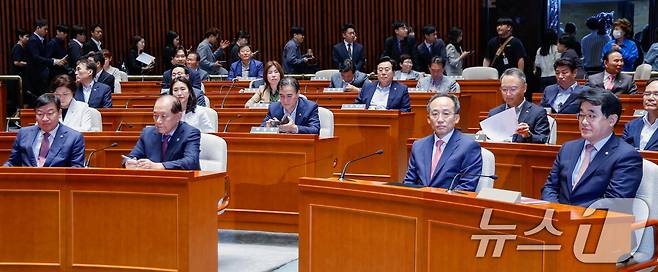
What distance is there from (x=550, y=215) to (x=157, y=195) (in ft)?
7.32

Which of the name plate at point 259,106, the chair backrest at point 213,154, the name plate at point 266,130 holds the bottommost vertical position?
the chair backrest at point 213,154

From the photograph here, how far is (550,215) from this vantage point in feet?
10.4

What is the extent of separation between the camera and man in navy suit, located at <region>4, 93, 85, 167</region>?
18.0 feet

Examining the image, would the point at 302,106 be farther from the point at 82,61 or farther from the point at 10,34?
the point at 10,34

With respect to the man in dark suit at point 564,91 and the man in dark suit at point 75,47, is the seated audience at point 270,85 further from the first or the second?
the man in dark suit at point 75,47

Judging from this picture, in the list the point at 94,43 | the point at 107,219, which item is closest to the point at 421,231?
the point at 107,219

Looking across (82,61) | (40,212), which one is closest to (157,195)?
(40,212)

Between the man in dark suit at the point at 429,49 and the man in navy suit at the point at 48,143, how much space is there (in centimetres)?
717

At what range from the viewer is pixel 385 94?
8.31 meters

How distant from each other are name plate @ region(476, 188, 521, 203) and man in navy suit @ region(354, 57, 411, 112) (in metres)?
4.70

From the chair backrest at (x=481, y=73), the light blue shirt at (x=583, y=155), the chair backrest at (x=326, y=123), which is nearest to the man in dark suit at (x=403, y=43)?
the chair backrest at (x=481, y=73)

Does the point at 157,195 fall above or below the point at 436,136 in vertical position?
below

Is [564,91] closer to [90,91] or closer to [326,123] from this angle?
[326,123]

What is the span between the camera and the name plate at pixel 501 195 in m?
3.38
